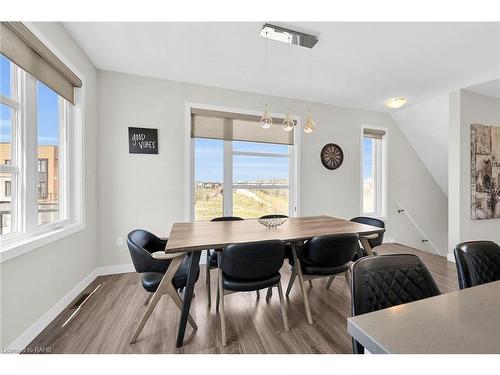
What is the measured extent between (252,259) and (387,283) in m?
0.84

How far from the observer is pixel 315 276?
80.2 inches

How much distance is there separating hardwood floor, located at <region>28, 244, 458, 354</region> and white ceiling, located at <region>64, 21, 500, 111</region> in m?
2.63

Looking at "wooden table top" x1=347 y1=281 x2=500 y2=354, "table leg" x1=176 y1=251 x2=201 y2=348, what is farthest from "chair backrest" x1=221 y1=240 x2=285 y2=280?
"wooden table top" x1=347 y1=281 x2=500 y2=354

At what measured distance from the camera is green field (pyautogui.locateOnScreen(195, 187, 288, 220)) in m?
3.44

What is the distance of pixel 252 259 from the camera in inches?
63.8

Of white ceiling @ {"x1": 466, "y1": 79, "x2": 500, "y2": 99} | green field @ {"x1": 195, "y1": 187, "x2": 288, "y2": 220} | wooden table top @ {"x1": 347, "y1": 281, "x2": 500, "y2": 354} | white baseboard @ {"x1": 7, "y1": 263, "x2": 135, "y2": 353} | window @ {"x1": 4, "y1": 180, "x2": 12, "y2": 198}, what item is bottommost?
white baseboard @ {"x1": 7, "y1": 263, "x2": 135, "y2": 353}

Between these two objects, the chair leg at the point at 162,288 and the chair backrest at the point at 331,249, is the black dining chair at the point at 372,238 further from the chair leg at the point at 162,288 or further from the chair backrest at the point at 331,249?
the chair leg at the point at 162,288

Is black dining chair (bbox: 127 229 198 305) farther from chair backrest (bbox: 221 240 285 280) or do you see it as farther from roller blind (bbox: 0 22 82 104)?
roller blind (bbox: 0 22 82 104)

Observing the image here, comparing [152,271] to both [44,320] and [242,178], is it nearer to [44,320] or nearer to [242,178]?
[44,320]

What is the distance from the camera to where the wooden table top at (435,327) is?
23.6 inches

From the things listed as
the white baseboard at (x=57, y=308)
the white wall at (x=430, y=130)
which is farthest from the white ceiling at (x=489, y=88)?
the white baseboard at (x=57, y=308)

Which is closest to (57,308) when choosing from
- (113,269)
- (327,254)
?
(113,269)

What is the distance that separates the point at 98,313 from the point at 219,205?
1935 mm
